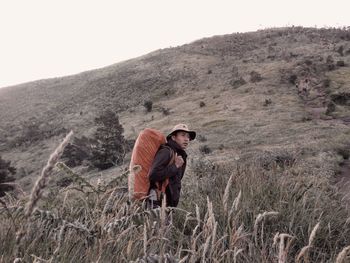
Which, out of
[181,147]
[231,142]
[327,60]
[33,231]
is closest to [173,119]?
[231,142]

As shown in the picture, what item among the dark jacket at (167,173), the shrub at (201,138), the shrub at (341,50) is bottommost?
the shrub at (201,138)

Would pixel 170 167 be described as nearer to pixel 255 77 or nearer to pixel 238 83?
pixel 255 77

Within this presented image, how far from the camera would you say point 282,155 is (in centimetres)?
1435

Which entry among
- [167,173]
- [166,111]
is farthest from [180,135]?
[166,111]

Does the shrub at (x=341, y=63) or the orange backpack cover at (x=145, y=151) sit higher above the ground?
the orange backpack cover at (x=145, y=151)

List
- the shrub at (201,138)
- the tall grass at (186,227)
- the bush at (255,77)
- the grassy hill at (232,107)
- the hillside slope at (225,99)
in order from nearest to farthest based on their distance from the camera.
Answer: the tall grass at (186,227) < the grassy hill at (232,107) < the hillside slope at (225,99) < the shrub at (201,138) < the bush at (255,77)

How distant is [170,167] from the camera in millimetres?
4957

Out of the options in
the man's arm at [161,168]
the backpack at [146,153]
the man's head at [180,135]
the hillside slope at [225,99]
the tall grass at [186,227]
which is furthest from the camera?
the hillside slope at [225,99]

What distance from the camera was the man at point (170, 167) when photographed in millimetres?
4875

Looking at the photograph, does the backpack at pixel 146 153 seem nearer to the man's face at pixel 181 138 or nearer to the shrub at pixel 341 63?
the man's face at pixel 181 138

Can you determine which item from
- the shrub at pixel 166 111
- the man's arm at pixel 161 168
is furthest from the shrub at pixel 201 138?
the man's arm at pixel 161 168

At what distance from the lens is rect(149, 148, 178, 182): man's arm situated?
4.84 m

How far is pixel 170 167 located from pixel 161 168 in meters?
0.11

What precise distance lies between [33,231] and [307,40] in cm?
4769
